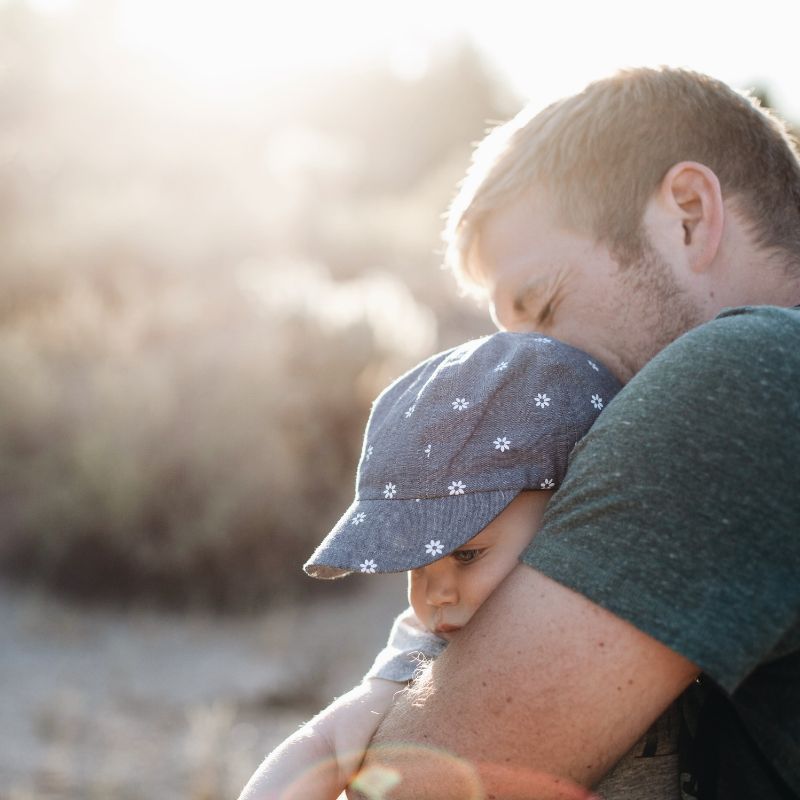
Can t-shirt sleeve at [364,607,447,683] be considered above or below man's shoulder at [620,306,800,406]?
below

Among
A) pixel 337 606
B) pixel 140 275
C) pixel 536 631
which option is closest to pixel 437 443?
pixel 536 631

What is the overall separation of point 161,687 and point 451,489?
4.59 meters

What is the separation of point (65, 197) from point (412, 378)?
16873 mm

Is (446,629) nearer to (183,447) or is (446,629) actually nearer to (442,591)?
(442,591)

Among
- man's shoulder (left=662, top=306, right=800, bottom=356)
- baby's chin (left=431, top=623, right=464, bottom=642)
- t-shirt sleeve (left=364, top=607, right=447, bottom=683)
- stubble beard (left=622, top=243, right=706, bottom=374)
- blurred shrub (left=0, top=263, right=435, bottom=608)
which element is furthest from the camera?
blurred shrub (left=0, top=263, right=435, bottom=608)

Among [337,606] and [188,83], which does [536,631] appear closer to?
[337,606]

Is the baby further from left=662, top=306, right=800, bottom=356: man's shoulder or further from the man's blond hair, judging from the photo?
the man's blond hair

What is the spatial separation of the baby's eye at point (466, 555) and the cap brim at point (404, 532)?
87 millimetres

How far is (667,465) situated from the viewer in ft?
4.06

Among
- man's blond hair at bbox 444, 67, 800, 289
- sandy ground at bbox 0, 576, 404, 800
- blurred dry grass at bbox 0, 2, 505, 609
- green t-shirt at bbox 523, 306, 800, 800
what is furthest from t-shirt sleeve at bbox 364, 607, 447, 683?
blurred dry grass at bbox 0, 2, 505, 609

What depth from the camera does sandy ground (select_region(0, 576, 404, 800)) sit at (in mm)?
4590

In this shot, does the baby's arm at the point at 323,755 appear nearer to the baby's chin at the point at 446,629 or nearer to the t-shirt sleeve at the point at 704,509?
the baby's chin at the point at 446,629

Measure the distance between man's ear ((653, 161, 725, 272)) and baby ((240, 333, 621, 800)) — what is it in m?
0.32

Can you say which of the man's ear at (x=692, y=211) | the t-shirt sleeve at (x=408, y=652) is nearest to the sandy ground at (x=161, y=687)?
the t-shirt sleeve at (x=408, y=652)
